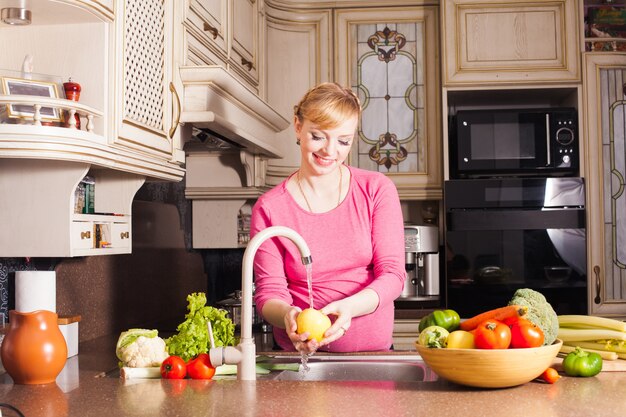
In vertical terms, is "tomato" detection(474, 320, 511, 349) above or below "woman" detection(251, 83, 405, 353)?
below

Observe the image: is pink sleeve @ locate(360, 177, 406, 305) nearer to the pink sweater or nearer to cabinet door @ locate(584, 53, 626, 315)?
the pink sweater

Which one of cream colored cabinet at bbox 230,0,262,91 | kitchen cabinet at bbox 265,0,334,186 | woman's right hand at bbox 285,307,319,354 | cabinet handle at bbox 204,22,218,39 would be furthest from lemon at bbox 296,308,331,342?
kitchen cabinet at bbox 265,0,334,186

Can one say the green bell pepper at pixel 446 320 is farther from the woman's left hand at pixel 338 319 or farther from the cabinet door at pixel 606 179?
the cabinet door at pixel 606 179

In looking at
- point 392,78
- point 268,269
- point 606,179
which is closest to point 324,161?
point 268,269

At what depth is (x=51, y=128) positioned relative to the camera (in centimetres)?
157

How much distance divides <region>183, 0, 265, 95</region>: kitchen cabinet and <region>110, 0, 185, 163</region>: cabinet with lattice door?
0.10m

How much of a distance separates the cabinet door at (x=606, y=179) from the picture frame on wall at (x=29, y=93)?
2469 millimetres

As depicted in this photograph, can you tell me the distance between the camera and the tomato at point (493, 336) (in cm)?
137

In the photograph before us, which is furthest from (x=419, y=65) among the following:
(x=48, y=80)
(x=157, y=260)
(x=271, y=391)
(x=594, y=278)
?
(x=271, y=391)

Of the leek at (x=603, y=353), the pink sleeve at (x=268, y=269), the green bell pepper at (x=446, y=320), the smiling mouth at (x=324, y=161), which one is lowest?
the leek at (x=603, y=353)

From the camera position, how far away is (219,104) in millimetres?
2244

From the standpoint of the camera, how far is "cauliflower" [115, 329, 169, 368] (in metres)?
1.65

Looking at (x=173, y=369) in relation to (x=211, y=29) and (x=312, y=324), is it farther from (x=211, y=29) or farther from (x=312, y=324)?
(x=211, y=29)

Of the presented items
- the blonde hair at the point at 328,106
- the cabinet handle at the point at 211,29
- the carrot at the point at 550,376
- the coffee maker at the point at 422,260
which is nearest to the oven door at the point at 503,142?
the coffee maker at the point at 422,260
